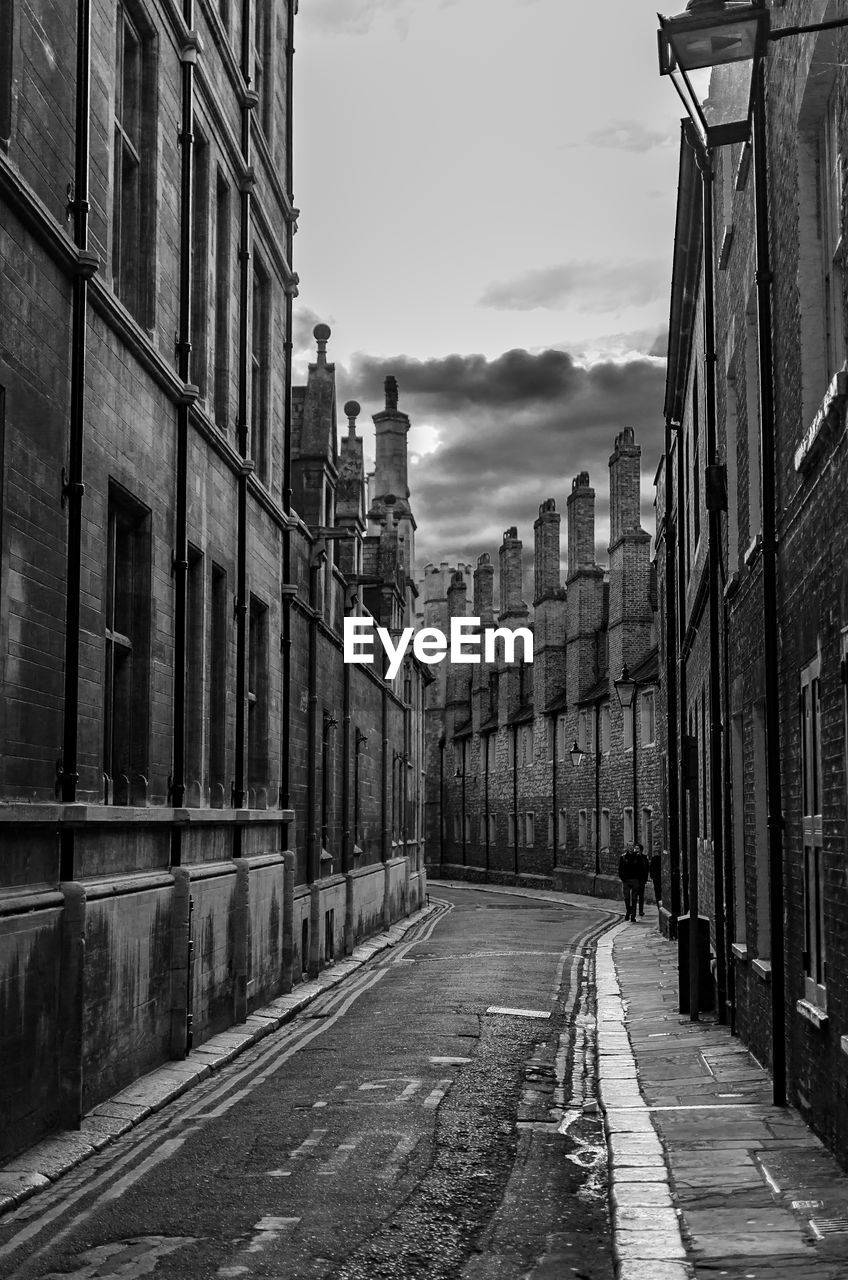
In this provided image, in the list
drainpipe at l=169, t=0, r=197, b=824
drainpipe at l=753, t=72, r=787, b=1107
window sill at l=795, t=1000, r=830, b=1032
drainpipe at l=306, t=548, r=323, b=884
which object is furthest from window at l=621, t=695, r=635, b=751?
window sill at l=795, t=1000, r=830, b=1032

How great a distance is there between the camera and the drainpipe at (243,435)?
16.7 metres

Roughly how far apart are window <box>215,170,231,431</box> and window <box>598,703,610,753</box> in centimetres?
3496

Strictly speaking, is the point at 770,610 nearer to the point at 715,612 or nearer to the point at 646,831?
the point at 715,612

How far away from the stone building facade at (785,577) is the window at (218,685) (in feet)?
16.9

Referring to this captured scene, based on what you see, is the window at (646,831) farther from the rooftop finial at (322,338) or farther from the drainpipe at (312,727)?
the drainpipe at (312,727)

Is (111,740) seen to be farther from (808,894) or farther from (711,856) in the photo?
(711,856)

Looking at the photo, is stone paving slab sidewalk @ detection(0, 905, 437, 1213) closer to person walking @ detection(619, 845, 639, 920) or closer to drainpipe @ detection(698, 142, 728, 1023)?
drainpipe @ detection(698, 142, 728, 1023)

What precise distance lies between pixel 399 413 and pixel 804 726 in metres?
61.3

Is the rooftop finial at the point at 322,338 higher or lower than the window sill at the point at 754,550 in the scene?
higher

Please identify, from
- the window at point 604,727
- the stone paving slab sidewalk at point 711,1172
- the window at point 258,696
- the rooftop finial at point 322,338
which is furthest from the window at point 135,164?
the window at point 604,727

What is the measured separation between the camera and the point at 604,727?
51281 millimetres

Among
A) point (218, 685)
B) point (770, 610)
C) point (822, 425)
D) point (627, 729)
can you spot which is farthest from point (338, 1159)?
point (627, 729)

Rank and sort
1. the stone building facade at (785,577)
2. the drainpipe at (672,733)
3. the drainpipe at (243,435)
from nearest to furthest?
1. the stone building facade at (785,577)
2. the drainpipe at (243,435)
3. the drainpipe at (672,733)

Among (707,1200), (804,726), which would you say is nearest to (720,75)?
(804,726)
